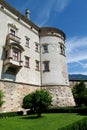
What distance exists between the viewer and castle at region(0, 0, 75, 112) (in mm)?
25344

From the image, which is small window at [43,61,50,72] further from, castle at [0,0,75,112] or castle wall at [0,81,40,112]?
castle wall at [0,81,40,112]

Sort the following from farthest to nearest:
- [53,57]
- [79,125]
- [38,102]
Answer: [53,57], [38,102], [79,125]

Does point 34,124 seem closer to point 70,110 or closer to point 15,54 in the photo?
point 70,110

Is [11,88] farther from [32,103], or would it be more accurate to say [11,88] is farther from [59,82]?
[59,82]

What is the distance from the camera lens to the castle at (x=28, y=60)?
25.3 metres

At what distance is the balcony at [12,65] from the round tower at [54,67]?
24.8 feet

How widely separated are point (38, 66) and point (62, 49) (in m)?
6.66

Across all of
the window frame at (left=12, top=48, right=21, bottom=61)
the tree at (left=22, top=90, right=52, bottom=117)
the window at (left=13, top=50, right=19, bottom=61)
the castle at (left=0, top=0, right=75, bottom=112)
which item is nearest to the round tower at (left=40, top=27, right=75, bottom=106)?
the castle at (left=0, top=0, right=75, bottom=112)

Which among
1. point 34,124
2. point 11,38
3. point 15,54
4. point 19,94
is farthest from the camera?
point 19,94

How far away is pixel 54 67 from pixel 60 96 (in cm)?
551

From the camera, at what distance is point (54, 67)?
3328cm

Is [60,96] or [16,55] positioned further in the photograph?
[60,96]

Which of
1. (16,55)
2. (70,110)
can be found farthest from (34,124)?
(16,55)

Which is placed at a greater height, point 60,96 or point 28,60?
point 28,60
